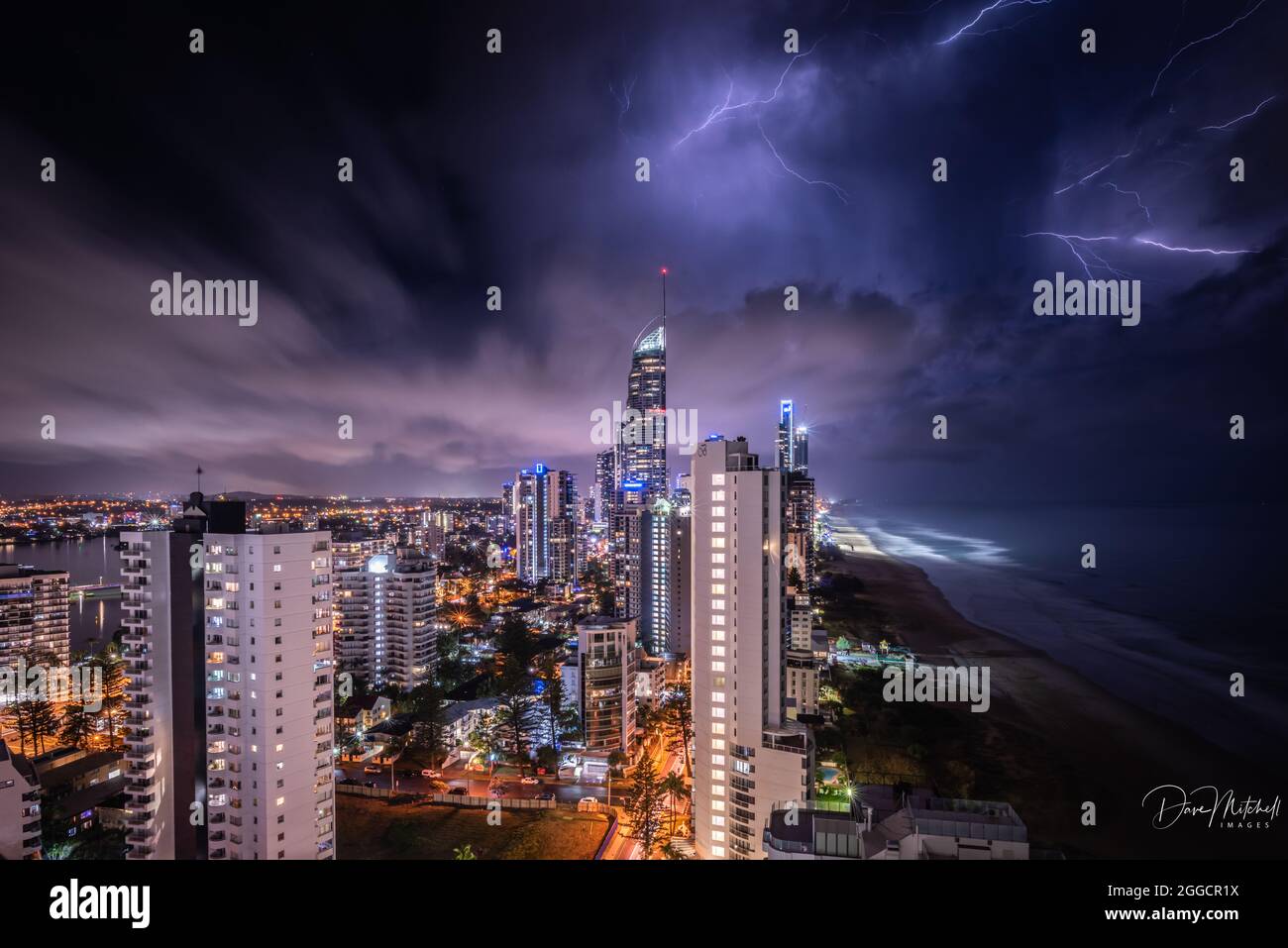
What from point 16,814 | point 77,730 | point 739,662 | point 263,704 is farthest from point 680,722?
point 77,730

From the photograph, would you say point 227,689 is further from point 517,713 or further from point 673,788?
point 517,713

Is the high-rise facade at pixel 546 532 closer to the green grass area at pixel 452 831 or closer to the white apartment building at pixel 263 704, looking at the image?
the green grass area at pixel 452 831

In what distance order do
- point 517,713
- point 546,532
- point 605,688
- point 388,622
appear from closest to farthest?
point 605,688 → point 517,713 → point 388,622 → point 546,532

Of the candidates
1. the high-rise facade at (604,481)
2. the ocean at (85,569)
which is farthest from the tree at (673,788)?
the high-rise facade at (604,481)

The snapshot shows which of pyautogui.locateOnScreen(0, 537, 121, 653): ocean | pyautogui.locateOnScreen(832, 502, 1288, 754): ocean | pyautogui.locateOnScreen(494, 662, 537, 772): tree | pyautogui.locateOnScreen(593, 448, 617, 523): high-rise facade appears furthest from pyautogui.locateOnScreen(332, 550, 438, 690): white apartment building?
pyautogui.locateOnScreen(593, 448, 617, 523): high-rise facade

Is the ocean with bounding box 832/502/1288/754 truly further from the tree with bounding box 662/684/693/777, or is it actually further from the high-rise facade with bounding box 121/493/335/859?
the high-rise facade with bounding box 121/493/335/859
